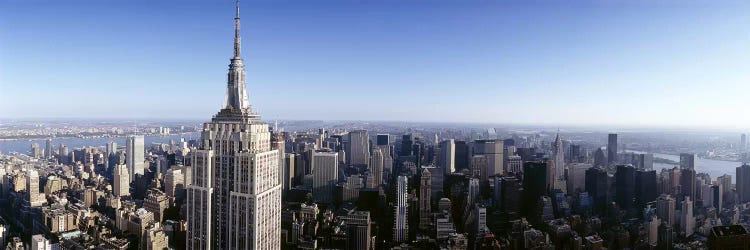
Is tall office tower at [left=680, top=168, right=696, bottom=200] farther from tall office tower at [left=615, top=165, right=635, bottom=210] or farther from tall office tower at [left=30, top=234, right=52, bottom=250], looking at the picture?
tall office tower at [left=30, top=234, right=52, bottom=250]

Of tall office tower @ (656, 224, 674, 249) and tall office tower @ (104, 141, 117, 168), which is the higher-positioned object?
tall office tower @ (104, 141, 117, 168)

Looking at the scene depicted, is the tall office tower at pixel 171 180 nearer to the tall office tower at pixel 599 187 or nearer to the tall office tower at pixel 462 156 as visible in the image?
the tall office tower at pixel 462 156

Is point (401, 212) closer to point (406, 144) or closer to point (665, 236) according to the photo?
point (406, 144)

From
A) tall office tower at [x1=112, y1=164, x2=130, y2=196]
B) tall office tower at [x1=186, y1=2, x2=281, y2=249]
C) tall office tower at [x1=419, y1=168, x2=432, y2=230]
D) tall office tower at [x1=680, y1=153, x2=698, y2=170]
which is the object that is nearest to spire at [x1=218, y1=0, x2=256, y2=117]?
tall office tower at [x1=186, y1=2, x2=281, y2=249]

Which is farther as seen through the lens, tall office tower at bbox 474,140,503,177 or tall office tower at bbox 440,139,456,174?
tall office tower at bbox 440,139,456,174

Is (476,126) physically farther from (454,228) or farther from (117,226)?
(117,226)

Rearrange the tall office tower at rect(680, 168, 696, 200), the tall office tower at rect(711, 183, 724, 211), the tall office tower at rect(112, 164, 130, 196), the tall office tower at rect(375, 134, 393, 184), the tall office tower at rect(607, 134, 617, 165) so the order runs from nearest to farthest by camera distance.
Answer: the tall office tower at rect(711, 183, 724, 211), the tall office tower at rect(680, 168, 696, 200), the tall office tower at rect(607, 134, 617, 165), the tall office tower at rect(375, 134, 393, 184), the tall office tower at rect(112, 164, 130, 196)

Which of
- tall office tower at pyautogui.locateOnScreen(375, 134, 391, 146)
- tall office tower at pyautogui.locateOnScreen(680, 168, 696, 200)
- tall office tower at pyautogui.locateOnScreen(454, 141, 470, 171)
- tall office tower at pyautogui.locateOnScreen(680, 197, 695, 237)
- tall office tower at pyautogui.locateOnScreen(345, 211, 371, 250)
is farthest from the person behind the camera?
tall office tower at pyautogui.locateOnScreen(454, 141, 470, 171)
